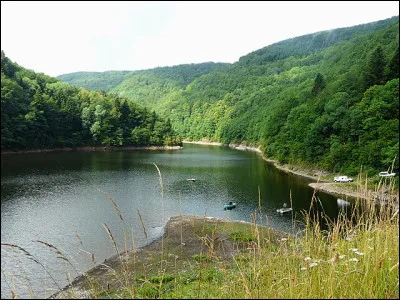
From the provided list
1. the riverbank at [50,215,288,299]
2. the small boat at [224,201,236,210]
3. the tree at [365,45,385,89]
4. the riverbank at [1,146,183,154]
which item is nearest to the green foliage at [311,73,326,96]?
the tree at [365,45,385,89]

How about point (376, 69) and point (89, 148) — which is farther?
point (89, 148)

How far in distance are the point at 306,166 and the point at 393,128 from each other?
14.5m

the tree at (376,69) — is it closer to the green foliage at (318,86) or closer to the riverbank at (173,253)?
the green foliage at (318,86)

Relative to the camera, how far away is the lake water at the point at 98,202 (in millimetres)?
17562

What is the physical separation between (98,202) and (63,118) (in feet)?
176

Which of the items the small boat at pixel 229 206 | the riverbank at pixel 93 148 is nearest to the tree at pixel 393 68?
the small boat at pixel 229 206

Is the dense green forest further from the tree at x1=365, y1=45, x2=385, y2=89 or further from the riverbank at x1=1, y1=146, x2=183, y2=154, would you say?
the tree at x1=365, y1=45, x2=385, y2=89

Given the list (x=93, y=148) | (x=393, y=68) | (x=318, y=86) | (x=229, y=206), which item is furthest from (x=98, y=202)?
(x=93, y=148)

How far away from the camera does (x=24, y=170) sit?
4409 centimetres

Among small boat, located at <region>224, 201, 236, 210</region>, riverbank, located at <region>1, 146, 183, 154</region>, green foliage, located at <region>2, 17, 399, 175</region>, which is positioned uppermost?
green foliage, located at <region>2, 17, 399, 175</region>

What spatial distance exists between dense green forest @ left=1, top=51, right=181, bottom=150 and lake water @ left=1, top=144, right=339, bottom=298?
48.2 feet

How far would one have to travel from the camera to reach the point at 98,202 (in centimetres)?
3098

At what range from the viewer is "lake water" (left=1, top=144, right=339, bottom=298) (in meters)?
17.6

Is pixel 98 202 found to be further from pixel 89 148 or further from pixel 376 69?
pixel 89 148
